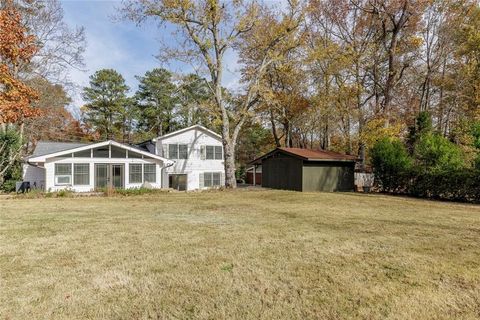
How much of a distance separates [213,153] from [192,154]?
6.11 feet

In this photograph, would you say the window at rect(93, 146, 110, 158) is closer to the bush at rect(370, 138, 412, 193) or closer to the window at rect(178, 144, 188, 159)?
the window at rect(178, 144, 188, 159)

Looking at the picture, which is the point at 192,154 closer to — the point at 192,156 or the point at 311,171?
the point at 192,156

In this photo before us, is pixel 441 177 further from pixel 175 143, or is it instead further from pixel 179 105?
pixel 179 105

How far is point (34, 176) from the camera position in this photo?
839 inches

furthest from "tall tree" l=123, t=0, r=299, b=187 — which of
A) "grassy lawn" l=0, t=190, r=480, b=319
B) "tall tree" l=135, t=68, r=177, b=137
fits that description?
"tall tree" l=135, t=68, r=177, b=137

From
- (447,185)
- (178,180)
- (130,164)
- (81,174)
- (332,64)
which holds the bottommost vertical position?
(447,185)

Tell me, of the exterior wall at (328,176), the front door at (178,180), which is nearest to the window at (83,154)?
the front door at (178,180)

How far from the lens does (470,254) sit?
471 cm

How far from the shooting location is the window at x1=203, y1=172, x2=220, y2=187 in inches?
993

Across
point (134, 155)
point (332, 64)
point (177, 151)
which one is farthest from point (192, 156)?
point (332, 64)

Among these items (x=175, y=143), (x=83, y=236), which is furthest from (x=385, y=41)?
(x=83, y=236)

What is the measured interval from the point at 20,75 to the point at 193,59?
1199cm

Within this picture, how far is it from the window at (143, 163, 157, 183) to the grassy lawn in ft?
45.7

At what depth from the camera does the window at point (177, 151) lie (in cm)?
2400
